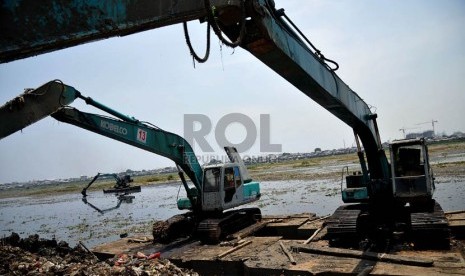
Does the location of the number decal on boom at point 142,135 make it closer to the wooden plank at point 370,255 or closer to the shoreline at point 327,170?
the wooden plank at point 370,255

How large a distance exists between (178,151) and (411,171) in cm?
726

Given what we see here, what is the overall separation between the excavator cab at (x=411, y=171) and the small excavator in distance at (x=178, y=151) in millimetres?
5401

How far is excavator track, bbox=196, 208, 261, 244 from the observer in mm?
10812

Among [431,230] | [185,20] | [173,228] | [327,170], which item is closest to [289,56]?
[185,20]

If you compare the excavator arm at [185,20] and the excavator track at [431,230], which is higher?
the excavator arm at [185,20]

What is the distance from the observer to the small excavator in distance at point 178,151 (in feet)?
24.3

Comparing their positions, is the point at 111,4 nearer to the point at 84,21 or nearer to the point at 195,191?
the point at 84,21

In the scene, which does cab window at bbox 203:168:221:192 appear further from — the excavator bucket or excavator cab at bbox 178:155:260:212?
the excavator bucket

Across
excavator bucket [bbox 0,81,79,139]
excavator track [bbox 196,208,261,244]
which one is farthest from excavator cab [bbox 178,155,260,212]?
excavator bucket [bbox 0,81,79,139]

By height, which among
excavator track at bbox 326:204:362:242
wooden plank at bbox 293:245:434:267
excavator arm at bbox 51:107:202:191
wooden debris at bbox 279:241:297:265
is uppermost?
excavator arm at bbox 51:107:202:191

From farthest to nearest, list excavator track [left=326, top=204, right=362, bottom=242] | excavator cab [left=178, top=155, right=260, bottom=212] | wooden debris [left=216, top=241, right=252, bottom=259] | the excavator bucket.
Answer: excavator cab [left=178, top=155, right=260, bottom=212], wooden debris [left=216, top=241, right=252, bottom=259], excavator track [left=326, top=204, right=362, bottom=242], the excavator bucket

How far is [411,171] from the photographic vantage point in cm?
964

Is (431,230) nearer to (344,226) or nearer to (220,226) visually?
(344,226)

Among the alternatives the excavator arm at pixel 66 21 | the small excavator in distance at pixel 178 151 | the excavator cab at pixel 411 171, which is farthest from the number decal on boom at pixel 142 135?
the excavator arm at pixel 66 21
